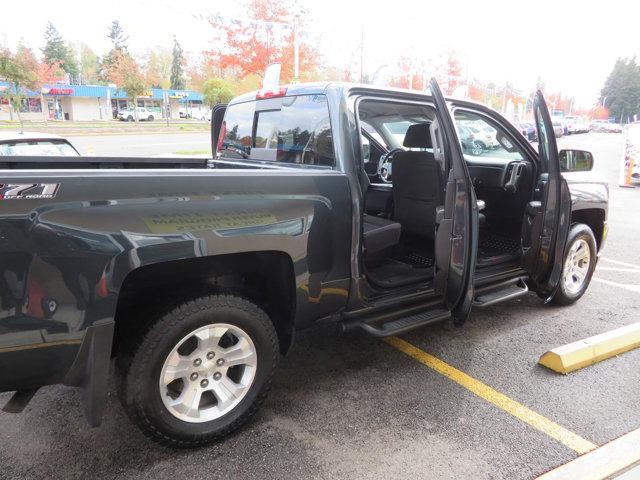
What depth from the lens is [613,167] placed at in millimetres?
19000

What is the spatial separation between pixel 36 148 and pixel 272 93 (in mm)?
3466

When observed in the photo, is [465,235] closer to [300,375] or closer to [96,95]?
[300,375]

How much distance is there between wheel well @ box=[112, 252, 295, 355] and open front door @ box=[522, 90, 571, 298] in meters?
2.14

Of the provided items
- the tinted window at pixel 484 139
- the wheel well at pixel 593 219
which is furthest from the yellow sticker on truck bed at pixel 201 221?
the wheel well at pixel 593 219

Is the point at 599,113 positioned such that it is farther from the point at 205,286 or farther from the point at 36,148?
the point at 205,286

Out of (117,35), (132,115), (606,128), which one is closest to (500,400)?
(132,115)

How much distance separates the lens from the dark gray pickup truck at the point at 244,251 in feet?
6.23

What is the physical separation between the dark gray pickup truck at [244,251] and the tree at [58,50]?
77.9 m

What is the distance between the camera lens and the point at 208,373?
2.45m

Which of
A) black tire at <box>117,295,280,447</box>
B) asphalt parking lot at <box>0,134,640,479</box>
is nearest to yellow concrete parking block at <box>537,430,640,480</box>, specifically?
asphalt parking lot at <box>0,134,640,479</box>

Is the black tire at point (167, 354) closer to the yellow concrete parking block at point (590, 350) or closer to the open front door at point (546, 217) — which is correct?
the yellow concrete parking block at point (590, 350)

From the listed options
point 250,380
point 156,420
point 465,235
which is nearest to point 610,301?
point 465,235

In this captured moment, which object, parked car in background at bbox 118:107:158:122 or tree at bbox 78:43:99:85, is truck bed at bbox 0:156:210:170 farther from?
tree at bbox 78:43:99:85

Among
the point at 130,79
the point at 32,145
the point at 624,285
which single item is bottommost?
the point at 624,285
